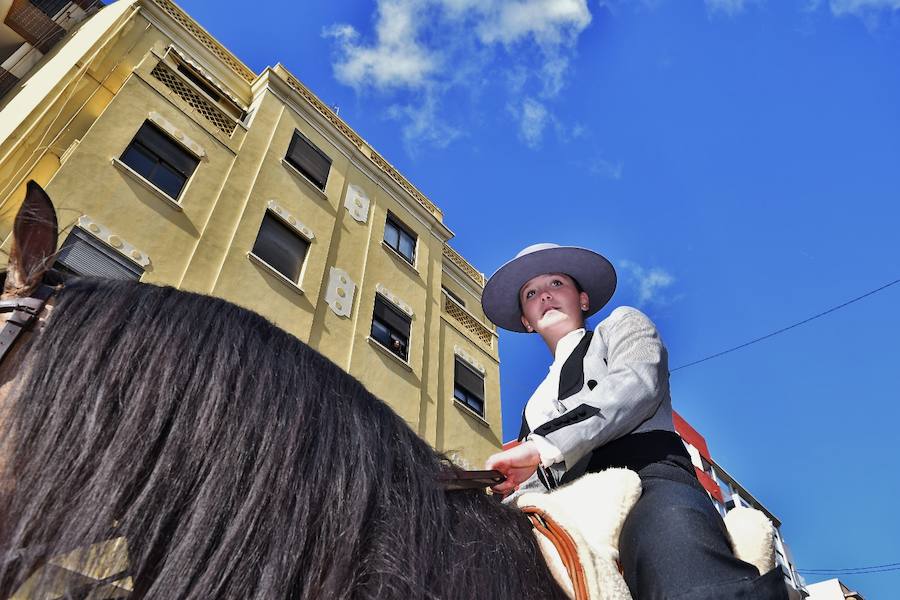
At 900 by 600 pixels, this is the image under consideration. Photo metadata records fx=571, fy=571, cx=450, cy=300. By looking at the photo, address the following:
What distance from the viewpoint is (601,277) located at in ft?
10.2

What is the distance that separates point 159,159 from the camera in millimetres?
9078

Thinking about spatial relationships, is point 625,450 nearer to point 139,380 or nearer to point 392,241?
point 139,380

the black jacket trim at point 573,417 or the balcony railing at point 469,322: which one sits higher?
the balcony railing at point 469,322

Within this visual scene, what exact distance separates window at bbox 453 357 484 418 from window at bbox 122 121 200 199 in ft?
22.7

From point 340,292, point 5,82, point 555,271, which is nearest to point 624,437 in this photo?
point 555,271

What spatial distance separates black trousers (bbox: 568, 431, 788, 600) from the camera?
148 centimetres

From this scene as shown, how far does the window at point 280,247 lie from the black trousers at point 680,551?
878cm

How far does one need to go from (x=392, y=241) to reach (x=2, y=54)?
332 inches

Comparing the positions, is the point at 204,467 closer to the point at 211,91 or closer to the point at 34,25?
the point at 211,91

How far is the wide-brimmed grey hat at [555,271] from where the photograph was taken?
120 inches

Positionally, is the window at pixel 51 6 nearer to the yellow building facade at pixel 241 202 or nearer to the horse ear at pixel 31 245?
the yellow building facade at pixel 241 202

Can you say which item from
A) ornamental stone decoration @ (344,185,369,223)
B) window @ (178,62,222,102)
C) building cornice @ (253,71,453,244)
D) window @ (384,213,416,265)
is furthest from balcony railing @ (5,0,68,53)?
window @ (384,213,416,265)

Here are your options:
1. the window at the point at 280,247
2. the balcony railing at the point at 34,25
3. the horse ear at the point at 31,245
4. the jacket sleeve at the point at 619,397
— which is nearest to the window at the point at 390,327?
the window at the point at 280,247

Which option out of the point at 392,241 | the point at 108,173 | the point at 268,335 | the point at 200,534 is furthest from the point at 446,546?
the point at 392,241
